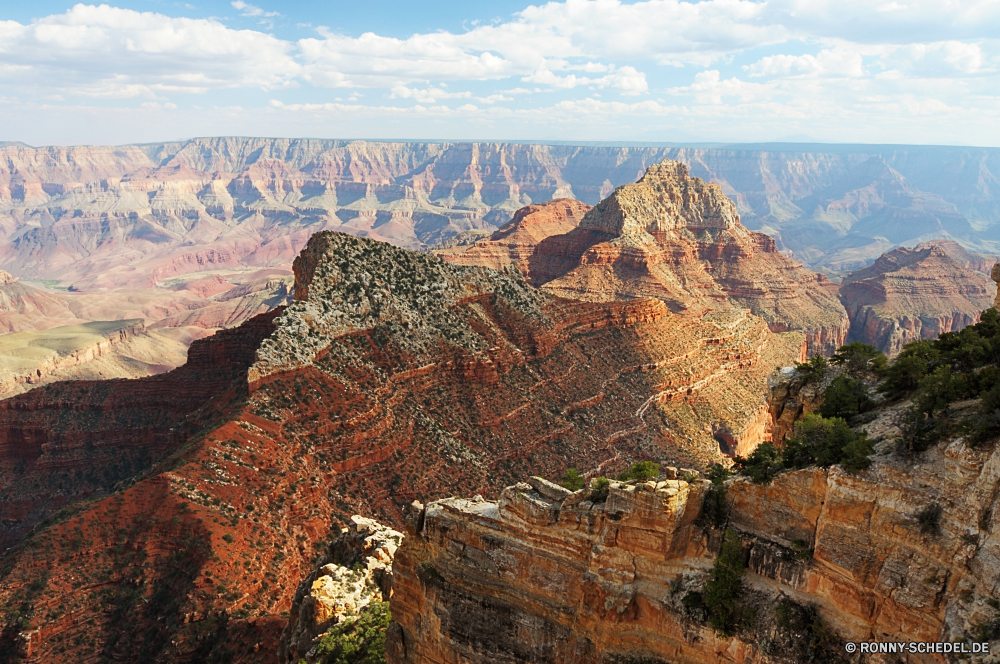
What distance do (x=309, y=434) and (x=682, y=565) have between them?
140 ft

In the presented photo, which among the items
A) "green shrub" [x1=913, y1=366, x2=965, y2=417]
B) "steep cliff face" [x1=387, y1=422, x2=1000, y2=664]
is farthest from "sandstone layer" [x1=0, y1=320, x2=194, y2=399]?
"green shrub" [x1=913, y1=366, x2=965, y2=417]

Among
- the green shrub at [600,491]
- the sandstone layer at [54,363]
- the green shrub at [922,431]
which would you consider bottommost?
the sandstone layer at [54,363]

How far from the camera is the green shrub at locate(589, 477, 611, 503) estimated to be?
27.2 m

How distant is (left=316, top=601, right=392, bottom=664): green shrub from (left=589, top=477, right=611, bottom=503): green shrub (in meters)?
17.8

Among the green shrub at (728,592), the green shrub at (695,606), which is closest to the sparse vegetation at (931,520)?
the green shrub at (728,592)

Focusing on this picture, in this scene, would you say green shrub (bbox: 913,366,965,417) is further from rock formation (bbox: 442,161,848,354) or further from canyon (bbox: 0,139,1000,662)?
rock formation (bbox: 442,161,848,354)

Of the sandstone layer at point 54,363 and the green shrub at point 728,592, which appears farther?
the sandstone layer at point 54,363

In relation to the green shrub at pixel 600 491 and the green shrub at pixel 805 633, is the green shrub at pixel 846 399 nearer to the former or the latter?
the green shrub at pixel 805 633

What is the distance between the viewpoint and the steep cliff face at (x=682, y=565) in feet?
65.0

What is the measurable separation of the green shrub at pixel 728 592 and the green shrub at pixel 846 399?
27.2 ft

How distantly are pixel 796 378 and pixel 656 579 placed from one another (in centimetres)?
1423

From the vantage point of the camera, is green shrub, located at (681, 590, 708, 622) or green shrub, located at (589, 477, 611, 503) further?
green shrub, located at (589, 477, 611, 503)

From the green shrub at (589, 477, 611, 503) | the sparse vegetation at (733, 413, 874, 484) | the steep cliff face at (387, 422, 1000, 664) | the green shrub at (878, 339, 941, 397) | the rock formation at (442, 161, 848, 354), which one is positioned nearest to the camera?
the steep cliff face at (387, 422, 1000, 664)

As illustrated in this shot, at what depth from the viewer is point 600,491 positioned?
27391 millimetres
